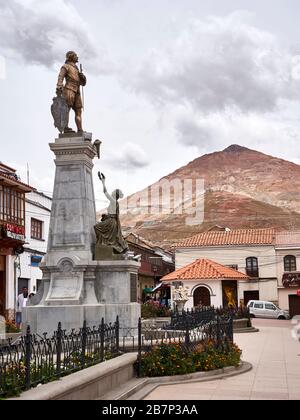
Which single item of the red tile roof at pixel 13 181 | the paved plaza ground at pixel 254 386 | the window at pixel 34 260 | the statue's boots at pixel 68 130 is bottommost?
the paved plaza ground at pixel 254 386

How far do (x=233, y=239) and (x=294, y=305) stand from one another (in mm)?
7826

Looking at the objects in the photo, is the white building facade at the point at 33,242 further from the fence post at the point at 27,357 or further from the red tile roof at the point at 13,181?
the fence post at the point at 27,357

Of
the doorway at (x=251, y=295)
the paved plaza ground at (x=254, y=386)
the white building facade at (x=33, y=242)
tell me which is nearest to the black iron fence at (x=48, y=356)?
the paved plaza ground at (x=254, y=386)

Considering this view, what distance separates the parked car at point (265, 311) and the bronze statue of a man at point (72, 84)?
2983 centimetres

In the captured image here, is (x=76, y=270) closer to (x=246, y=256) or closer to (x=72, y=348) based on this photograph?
(x=72, y=348)

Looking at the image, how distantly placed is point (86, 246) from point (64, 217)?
92 centimetres

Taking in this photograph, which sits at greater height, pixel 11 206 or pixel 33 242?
pixel 11 206

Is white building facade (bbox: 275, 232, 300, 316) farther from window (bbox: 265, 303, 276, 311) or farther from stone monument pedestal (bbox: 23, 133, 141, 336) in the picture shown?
stone monument pedestal (bbox: 23, 133, 141, 336)

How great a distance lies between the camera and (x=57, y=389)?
22.8 ft

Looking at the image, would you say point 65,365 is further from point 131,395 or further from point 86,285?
point 86,285

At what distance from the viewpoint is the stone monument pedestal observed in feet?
44.4

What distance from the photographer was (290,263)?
51.0 m

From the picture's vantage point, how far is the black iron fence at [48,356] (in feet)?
23.0

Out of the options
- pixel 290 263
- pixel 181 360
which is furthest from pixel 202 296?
pixel 181 360
